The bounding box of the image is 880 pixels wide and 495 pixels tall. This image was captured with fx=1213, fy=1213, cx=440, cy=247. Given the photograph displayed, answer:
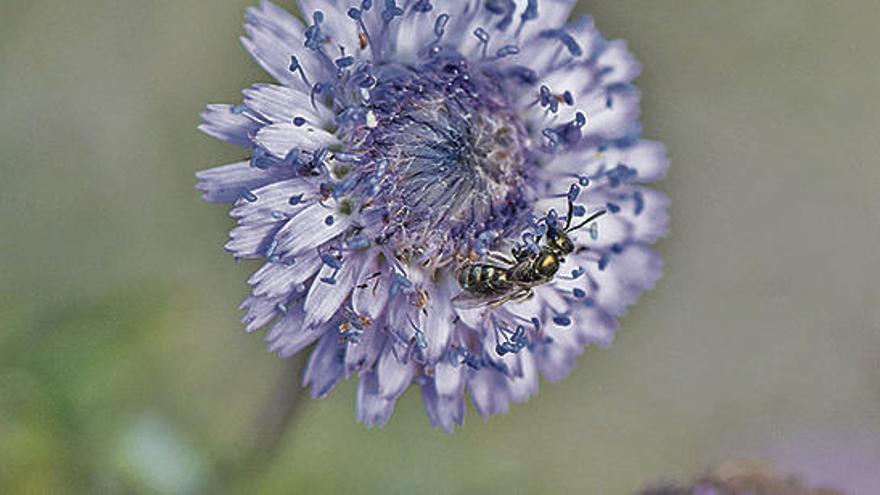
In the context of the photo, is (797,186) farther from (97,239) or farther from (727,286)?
(97,239)

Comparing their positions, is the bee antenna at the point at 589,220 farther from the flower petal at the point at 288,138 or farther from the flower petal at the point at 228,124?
the flower petal at the point at 228,124

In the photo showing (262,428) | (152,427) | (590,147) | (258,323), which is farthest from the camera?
(152,427)

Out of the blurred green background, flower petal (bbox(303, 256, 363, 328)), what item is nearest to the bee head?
flower petal (bbox(303, 256, 363, 328))

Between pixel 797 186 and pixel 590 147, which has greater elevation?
pixel 797 186

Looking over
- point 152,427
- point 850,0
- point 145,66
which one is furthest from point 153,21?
point 850,0

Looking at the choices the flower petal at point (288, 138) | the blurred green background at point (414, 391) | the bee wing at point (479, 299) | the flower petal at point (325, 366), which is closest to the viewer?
the flower petal at point (288, 138)

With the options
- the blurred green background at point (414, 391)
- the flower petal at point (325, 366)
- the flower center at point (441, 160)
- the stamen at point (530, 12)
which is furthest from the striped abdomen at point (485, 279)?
the blurred green background at point (414, 391)
